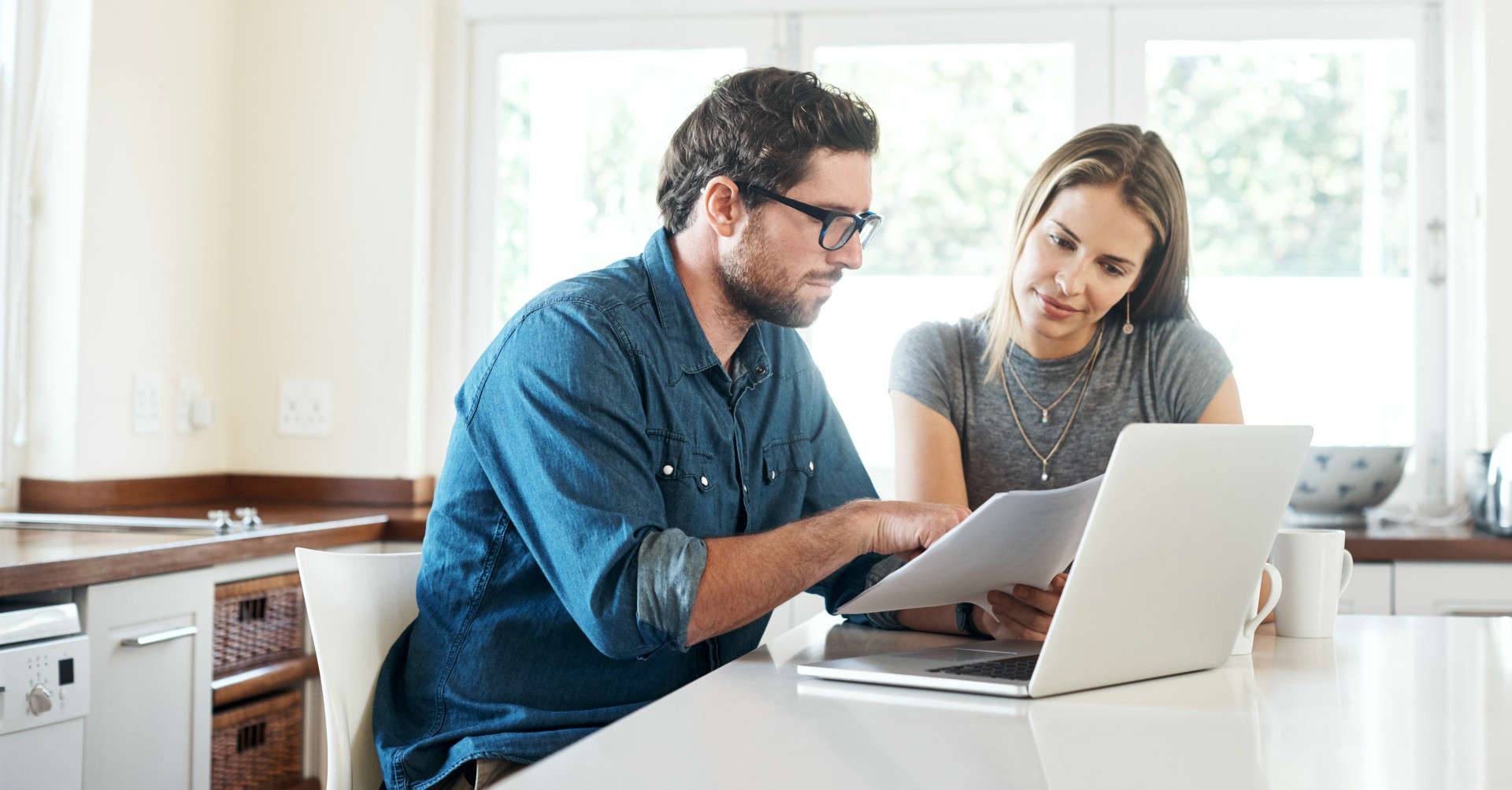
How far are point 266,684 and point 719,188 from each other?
4.58 ft

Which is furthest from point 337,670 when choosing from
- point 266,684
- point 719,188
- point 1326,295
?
point 1326,295

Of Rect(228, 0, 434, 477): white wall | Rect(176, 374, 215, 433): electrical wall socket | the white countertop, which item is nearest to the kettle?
the white countertop

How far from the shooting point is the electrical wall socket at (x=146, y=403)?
265cm

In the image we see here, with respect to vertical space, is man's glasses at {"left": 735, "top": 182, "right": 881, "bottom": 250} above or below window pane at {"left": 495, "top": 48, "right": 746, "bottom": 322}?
below

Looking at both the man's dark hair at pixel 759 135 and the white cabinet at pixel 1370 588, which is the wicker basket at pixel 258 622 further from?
the white cabinet at pixel 1370 588

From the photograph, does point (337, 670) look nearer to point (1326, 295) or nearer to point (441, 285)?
point (441, 285)

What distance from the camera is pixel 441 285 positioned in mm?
3047

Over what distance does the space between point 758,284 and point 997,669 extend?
22.2 inches

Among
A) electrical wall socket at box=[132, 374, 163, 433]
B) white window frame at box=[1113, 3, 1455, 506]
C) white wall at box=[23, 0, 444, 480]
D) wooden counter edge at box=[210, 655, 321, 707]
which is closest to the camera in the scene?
wooden counter edge at box=[210, 655, 321, 707]

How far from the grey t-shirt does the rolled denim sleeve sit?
62 cm

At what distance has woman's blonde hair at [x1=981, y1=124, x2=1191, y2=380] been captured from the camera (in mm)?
1750

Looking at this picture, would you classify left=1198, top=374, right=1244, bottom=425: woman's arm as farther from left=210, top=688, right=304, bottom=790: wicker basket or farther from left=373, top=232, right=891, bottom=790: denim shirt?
left=210, top=688, right=304, bottom=790: wicker basket

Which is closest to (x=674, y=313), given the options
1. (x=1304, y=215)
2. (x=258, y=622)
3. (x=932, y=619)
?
(x=932, y=619)

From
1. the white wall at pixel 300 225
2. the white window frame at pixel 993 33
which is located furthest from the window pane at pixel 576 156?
the white window frame at pixel 993 33
